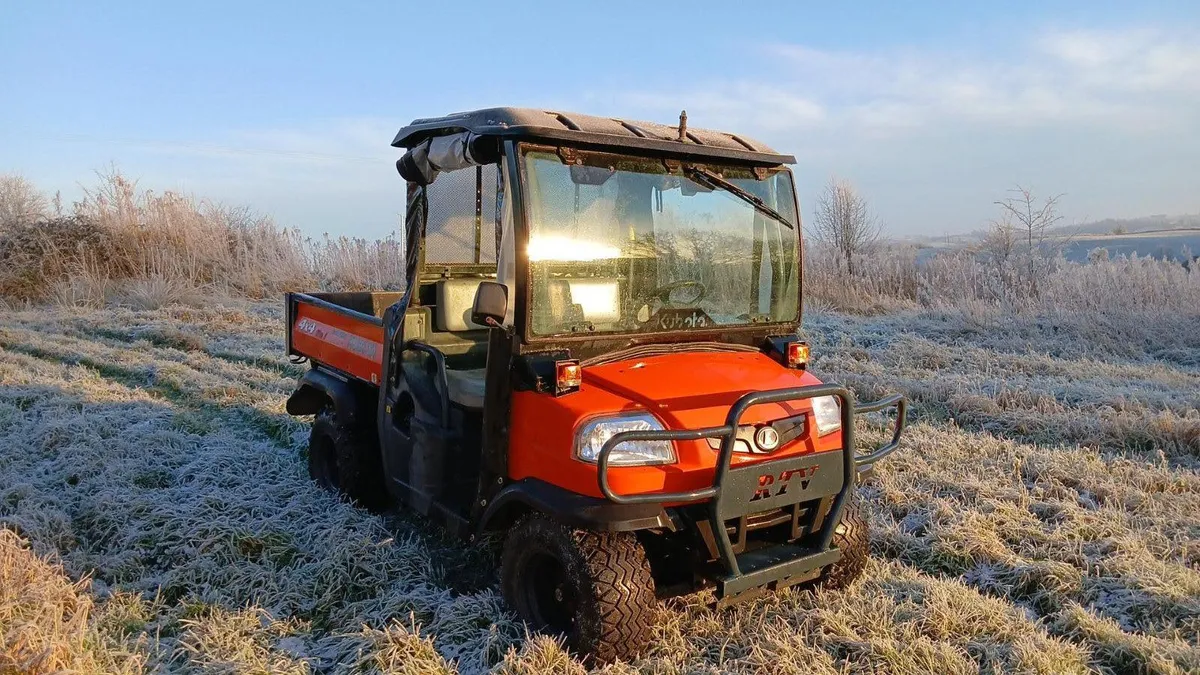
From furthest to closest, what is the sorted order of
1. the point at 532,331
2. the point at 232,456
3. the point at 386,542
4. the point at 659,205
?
1. the point at 232,456
2. the point at 386,542
3. the point at 659,205
4. the point at 532,331

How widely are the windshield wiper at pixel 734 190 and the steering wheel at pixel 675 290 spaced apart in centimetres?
46

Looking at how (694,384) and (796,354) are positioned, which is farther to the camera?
(796,354)

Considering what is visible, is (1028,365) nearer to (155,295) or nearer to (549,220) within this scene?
(549,220)

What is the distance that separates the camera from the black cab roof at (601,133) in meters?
3.37

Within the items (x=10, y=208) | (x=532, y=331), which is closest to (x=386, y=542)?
(x=532, y=331)

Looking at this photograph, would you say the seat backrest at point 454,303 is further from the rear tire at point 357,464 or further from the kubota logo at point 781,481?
the kubota logo at point 781,481

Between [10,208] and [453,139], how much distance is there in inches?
658

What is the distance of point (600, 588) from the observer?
303cm

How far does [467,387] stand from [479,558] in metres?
0.99

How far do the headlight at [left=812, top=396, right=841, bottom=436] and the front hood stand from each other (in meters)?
0.08

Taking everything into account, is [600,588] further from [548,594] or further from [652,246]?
[652,246]

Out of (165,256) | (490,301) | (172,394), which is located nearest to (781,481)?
(490,301)

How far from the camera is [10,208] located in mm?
16297

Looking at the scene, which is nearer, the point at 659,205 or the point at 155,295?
the point at 659,205
